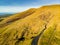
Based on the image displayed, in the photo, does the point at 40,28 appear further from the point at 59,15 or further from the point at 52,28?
the point at 59,15

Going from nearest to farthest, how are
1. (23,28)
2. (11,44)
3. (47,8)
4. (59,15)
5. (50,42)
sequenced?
(50,42)
(11,44)
(23,28)
(59,15)
(47,8)

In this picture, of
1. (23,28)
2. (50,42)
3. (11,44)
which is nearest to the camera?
(50,42)

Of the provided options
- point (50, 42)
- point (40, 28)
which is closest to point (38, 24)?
point (40, 28)

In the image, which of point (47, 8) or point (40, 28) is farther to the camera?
point (47, 8)

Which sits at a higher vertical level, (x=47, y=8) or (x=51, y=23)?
(x=47, y=8)

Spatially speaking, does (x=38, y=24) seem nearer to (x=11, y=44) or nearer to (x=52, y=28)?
(x=52, y=28)

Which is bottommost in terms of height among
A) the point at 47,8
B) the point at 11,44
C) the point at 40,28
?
the point at 11,44
